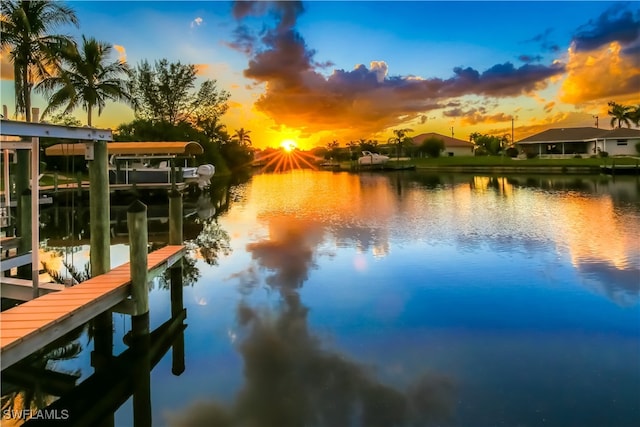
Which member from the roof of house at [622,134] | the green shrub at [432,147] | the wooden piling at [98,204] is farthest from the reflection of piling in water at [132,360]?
the green shrub at [432,147]

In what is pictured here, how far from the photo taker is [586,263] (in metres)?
10.4

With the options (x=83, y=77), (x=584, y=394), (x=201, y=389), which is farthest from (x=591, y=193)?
(x=83, y=77)

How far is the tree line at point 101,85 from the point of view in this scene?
20156 mm

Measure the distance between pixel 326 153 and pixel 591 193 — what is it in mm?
87372

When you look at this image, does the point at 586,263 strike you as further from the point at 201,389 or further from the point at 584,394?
the point at 201,389

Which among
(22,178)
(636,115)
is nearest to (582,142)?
(636,115)

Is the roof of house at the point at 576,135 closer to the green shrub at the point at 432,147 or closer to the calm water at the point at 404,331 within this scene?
the green shrub at the point at 432,147

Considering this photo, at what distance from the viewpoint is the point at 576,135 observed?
59438 millimetres

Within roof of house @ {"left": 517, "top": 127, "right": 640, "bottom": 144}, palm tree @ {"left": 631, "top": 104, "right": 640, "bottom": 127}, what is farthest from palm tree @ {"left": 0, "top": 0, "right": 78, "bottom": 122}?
palm tree @ {"left": 631, "top": 104, "right": 640, "bottom": 127}

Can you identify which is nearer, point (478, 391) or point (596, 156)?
point (478, 391)

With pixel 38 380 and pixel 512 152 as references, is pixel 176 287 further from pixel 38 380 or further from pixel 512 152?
pixel 512 152

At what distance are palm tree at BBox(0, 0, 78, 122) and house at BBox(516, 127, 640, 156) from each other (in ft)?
185

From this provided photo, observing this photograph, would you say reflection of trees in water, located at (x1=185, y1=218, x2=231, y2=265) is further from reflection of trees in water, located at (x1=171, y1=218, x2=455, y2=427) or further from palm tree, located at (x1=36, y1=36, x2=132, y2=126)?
palm tree, located at (x1=36, y1=36, x2=132, y2=126)

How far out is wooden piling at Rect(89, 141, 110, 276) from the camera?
253 inches
